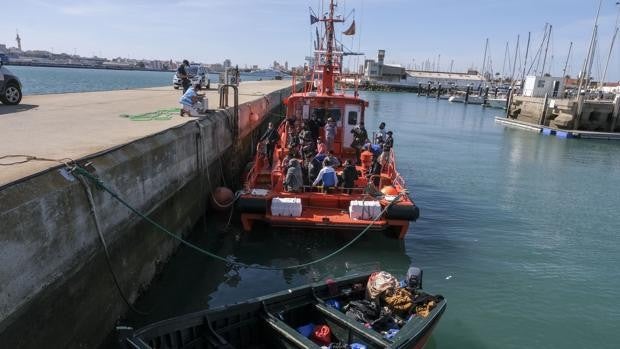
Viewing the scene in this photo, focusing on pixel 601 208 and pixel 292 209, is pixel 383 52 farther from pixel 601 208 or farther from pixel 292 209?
pixel 292 209

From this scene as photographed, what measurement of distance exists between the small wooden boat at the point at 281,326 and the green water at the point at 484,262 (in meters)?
1.86

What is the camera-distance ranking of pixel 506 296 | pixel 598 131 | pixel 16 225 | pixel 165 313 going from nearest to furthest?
1. pixel 16 225
2. pixel 165 313
3. pixel 506 296
4. pixel 598 131

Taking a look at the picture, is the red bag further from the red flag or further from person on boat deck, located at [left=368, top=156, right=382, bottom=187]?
the red flag

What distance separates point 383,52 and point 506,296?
115m

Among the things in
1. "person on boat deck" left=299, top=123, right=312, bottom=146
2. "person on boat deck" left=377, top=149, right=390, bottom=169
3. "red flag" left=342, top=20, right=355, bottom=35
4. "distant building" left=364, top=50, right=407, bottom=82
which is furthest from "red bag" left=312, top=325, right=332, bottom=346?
"distant building" left=364, top=50, right=407, bottom=82

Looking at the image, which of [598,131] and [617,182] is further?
[598,131]

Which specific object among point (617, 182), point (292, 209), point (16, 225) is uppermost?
point (16, 225)

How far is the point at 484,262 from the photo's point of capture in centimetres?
1043

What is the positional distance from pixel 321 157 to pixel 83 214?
6.91 meters

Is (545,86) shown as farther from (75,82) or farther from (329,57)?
(75,82)

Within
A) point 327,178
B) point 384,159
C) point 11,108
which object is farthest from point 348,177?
point 11,108

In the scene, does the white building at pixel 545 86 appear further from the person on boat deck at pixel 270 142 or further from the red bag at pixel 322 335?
the red bag at pixel 322 335

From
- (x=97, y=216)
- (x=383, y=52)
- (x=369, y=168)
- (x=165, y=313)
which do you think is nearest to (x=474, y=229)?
(x=369, y=168)

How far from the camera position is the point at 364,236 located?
35.4 ft
